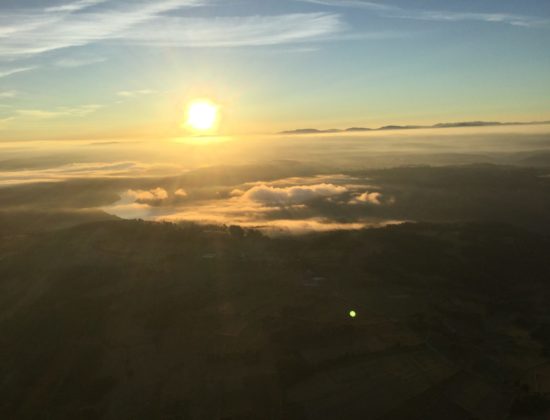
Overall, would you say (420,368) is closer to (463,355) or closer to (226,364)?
(463,355)

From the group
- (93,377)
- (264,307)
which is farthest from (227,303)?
(93,377)

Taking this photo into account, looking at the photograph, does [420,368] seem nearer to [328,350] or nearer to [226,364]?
[328,350]

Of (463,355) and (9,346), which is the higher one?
(9,346)

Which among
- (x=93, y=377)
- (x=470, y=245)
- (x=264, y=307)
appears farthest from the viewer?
(x=470, y=245)

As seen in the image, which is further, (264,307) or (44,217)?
(44,217)

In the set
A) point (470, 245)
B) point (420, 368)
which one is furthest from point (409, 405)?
point (470, 245)

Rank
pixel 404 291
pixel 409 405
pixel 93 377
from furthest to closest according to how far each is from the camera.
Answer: pixel 404 291, pixel 93 377, pixel 409 405
